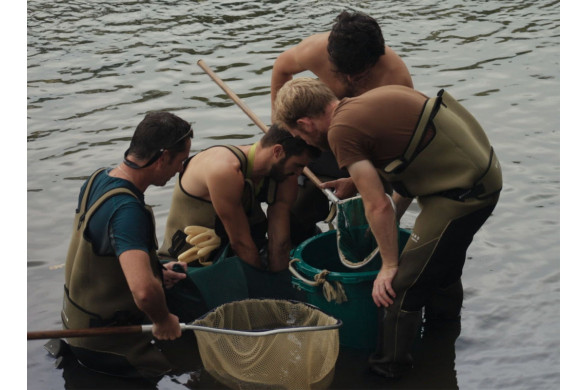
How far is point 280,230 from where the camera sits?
5094 millimetres

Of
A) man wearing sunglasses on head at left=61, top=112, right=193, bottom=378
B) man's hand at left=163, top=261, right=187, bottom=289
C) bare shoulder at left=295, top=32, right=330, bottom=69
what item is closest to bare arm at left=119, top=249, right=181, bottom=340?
man wearing sunglasses on head at left=61, top=112, right=193, bottom=378

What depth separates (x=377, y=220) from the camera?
4219 mm

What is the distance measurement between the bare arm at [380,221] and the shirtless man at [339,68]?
85cm

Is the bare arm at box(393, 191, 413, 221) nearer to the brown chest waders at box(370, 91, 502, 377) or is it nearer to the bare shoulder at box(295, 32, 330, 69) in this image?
the brown chest waders at box(370, 91, 502, 377)

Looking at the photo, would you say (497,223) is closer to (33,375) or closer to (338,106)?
(338,106)

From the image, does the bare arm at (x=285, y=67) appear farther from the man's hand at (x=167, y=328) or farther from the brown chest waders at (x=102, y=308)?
the man's hand at (x=167, y=328)

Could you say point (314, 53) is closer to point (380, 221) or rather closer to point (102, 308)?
point (380, 221)

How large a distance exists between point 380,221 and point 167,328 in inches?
47.8

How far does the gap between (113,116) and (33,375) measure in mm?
4895

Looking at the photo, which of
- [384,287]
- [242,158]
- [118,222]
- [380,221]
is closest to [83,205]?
[118,222]

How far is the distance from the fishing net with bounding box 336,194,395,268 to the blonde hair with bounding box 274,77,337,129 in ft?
2.91

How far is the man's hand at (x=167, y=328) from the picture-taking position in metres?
4.10

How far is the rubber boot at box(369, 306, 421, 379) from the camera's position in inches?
177

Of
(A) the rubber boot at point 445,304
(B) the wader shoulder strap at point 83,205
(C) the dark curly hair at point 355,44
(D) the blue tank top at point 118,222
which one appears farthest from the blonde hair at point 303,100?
(A) the rubber boot at point 445,304
